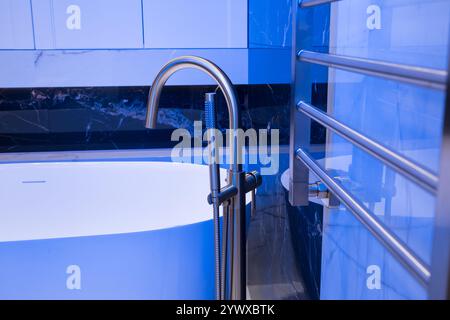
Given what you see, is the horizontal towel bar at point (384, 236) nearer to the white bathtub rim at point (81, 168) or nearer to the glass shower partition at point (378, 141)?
the glass shower partition at point (378, 141)

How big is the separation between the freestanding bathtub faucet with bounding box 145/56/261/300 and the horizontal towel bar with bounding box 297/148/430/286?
8.7 inches

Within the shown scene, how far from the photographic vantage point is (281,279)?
7.57 feet

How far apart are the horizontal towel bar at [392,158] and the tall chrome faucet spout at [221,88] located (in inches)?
8.9

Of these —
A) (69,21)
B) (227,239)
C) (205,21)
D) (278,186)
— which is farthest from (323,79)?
(69,21)

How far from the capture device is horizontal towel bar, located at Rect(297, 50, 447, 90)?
0.49m

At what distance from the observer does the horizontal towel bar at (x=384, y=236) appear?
1.78 feet

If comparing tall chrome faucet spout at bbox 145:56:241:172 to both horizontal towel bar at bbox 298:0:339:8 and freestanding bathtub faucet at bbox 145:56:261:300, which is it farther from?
horizontal towel bar at bbox 298:0:339:8

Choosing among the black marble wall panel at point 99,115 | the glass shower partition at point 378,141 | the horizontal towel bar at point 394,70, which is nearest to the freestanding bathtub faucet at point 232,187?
the glass shower partition at point 378,141

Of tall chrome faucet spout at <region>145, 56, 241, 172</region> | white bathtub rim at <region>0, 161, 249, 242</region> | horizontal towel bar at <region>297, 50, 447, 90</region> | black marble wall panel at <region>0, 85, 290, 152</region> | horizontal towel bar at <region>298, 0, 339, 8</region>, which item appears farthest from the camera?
black marble wall panel at <region>0, 85, 290, 152</region>

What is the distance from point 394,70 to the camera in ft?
1.94

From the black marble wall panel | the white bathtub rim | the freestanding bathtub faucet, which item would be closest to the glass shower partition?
the freestanding bathtub faucet

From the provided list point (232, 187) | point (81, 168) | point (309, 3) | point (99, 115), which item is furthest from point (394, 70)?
point (99, 115)

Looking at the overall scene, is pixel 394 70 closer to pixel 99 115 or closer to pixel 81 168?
pixel 81 168
